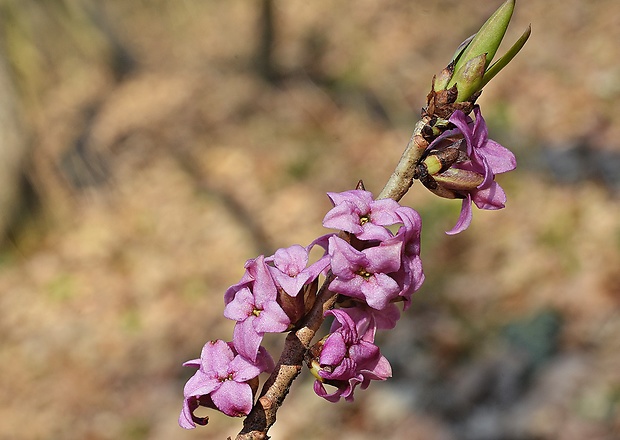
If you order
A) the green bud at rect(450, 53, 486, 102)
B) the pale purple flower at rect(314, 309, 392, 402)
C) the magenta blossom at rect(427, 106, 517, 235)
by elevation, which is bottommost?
the pale purple flower at rect(314, 309, 392, 402)

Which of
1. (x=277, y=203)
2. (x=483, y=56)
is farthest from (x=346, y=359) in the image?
(x=277, y=203)

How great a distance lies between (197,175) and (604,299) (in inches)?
140

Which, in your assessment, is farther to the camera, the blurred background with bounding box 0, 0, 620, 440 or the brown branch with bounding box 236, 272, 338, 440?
the blurred background with bounding box 0, 0, 620, 440

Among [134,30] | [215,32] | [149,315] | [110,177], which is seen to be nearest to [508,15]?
[149,315]

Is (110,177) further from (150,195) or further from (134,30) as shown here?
(134,30)

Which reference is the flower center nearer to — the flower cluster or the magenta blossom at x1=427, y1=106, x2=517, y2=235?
the flower cluster

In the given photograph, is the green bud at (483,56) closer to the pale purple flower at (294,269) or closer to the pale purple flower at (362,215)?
the pale purple flower at (362,215)

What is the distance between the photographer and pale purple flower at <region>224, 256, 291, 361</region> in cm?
87

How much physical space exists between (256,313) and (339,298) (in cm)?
11

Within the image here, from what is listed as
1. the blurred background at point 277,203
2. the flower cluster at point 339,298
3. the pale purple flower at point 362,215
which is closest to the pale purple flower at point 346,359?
the flower cluster at point 339,298

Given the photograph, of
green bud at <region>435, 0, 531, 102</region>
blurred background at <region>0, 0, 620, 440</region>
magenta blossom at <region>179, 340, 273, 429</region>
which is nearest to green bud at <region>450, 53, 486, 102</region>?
green bud at <region>435, 0, 531, 102</region>

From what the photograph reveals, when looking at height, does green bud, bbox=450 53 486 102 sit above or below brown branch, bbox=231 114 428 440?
above

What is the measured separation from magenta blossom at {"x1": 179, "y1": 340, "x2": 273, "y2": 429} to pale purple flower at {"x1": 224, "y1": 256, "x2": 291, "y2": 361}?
2cm

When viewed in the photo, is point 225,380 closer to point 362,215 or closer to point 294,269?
point 294,269
